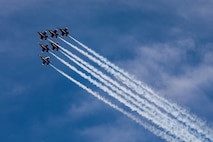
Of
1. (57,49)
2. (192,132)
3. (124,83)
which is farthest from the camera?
(57,49)

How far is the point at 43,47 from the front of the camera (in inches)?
7042

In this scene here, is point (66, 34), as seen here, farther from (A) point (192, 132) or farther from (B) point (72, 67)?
(A) point (192, 132)

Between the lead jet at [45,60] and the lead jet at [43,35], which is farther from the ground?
the lead jet at [43,35]

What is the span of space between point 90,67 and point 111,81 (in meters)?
8.66

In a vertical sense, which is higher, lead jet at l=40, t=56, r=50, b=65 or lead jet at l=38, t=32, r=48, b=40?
lead jet at l=38, t=32, r=48, b=40

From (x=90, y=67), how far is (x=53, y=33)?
91.7 ft

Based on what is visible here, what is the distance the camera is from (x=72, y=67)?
162625mm

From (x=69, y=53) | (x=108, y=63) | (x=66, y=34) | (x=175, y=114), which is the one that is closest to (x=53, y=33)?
(x=66, y=34)

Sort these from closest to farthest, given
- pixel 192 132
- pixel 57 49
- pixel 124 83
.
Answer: pixel 192 132, pixel 124 83, pixel 57 49

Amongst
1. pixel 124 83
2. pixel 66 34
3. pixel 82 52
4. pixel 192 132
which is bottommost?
pixel 192 132

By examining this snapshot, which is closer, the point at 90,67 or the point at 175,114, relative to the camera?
the point at 175,114

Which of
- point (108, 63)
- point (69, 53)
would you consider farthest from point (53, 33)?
point (108, 63)

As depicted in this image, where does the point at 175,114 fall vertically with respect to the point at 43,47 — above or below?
below

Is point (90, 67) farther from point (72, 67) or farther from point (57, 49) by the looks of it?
point (57, 49)
